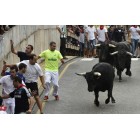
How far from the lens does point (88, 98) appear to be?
1898 cm

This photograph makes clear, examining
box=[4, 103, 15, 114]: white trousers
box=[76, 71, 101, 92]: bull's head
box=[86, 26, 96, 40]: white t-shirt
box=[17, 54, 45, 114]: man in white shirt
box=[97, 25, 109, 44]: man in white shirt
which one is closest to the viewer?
box=[4, 103, 15, 114]: white trousers

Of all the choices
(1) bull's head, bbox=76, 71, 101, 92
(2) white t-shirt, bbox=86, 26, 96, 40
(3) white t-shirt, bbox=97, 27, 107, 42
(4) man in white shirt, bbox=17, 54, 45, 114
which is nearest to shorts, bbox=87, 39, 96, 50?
(2) white t-shirt, bbox=86, 26, 96, 40

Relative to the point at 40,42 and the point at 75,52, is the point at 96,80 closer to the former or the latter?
the point at 40,42

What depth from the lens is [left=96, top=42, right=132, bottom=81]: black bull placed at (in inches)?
874

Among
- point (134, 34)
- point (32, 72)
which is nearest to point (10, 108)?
point (32, 72)

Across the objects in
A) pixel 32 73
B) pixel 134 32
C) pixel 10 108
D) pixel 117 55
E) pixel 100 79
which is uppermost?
pixel 134 32

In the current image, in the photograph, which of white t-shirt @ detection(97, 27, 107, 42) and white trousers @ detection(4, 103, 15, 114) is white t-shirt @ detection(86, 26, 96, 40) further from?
white trousers @ detection(4, 103, 15, 114)

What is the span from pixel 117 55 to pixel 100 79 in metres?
4.90

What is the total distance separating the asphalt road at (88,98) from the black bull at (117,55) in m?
0.49

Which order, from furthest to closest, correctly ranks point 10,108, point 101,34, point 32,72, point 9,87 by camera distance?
1. point 101,34
2. point 32,72
3. point 9,87
4. point 10,108

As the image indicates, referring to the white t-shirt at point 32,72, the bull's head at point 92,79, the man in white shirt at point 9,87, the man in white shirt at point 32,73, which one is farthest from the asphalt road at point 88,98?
the man in white shirt at point 9,87

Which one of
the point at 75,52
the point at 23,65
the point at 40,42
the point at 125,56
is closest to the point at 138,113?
the point at 23,65

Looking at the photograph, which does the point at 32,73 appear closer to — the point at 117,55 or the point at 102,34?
the point at 117,55

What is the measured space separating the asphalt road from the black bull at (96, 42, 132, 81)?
0.49m
